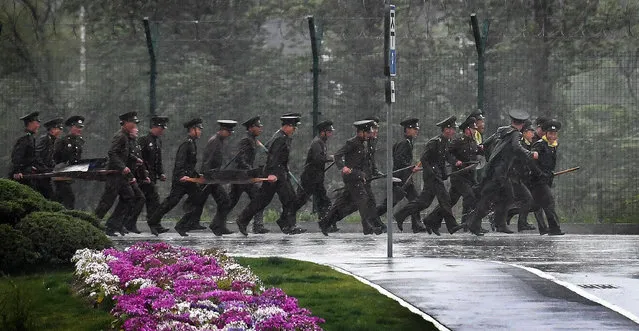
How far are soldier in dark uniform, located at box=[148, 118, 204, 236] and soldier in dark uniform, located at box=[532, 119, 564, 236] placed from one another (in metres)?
5.19

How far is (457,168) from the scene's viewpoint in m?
26.9

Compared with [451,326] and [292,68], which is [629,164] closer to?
[292,68]

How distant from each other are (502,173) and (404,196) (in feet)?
5.69

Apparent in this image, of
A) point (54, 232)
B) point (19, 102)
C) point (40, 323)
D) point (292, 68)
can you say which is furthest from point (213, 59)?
point (40, 323)

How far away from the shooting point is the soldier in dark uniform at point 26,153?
1088 inches

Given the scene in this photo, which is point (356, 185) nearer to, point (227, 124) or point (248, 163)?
point (248, 163)

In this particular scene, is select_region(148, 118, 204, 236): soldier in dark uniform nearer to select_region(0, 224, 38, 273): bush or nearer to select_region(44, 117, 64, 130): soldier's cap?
select_region(44, 117, 64, 130): soldier's cap

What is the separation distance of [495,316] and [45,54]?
19270 millimetres

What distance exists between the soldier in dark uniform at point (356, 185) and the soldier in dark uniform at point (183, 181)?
6.76 ft

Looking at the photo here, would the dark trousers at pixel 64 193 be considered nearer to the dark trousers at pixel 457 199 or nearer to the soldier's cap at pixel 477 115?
the dark trousers at pixel 457 199

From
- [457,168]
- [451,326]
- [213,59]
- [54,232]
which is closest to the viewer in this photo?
[451,326]

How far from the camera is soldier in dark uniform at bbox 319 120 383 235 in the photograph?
2641 centimetres

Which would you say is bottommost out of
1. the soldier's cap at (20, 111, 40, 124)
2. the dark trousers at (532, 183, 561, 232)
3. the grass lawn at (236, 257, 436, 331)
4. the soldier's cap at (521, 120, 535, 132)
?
the grass lawn at (236, 257, 436, 331)

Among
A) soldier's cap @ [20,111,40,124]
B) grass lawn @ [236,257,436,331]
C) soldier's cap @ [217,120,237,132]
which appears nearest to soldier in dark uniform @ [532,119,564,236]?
soldier's cap @ [217,120,237,132]
